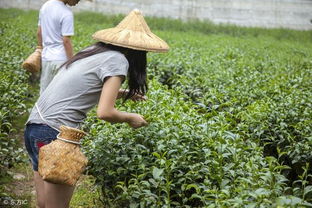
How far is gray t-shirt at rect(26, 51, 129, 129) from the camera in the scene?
316 cm

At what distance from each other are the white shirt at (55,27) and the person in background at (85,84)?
2.03 meters

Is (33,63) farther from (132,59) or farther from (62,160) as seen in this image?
(62,160)

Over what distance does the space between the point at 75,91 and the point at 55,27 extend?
231cm

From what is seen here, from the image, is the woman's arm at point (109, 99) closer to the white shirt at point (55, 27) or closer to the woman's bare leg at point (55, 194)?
the woman's bare leg at point (55, 194)

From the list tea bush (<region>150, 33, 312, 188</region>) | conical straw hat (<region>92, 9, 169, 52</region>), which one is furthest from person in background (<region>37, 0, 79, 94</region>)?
conical straw hat (<region>92, 9, 169, 52</region>)

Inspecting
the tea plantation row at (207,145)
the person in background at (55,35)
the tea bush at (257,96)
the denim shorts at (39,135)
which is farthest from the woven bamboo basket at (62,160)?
the person in background at (55,35)

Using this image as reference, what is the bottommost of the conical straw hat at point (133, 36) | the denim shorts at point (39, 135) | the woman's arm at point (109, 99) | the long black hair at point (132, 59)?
the denim shorts at point (39, 135)

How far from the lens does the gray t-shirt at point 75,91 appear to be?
3162mm

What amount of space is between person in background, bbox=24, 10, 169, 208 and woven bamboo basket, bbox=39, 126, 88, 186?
0.11 m

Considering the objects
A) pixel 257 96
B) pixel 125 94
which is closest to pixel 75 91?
pixel 125 94

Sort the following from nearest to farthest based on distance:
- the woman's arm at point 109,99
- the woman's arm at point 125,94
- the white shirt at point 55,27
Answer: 1. the woman's arm at point 109,99
2. the woman's arm at point 125,94
3. the white shirt at point 55,27

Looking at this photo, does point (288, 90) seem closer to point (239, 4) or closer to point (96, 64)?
point (96, 64)

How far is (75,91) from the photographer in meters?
3.20

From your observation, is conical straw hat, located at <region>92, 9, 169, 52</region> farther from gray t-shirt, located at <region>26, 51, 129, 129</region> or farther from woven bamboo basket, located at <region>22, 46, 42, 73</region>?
woven bamboo basket, located at <region>22, 46, 42, 73</region>
